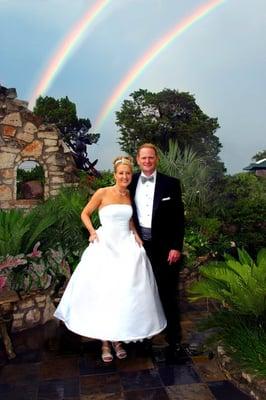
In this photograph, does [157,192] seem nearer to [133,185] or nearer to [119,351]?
[133,185]

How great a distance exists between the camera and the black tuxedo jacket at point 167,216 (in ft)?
13.0

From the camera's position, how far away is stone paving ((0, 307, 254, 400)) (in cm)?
325

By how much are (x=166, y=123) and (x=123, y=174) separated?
973 inches

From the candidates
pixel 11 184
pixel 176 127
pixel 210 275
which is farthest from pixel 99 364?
pixel 176 127

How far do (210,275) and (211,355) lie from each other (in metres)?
0.90

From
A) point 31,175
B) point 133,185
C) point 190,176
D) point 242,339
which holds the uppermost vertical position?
point 31,175

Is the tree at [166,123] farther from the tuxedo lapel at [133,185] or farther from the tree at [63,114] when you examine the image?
the tuxedo lapel at [133,185]

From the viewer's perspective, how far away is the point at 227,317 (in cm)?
358

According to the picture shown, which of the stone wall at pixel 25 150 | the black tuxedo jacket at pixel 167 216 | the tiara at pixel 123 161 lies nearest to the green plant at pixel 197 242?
the black tuxedo jacket at pixel 167 216

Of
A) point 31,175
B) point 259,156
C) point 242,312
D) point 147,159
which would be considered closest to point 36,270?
point 147,159

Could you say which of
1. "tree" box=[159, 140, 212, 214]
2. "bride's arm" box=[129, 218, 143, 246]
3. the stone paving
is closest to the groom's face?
"bride's arm" box=[129, 218, 143, 246]

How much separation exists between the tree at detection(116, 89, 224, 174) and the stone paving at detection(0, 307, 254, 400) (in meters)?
24.0

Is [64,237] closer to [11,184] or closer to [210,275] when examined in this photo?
[210,275]

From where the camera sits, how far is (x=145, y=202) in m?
4.05
